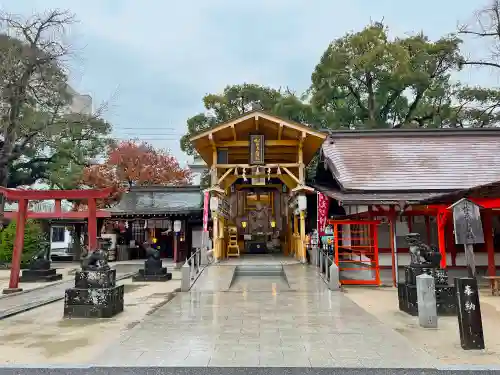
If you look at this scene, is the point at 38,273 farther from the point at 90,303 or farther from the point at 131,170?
the point at 131,170

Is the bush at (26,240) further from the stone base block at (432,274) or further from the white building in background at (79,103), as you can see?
the stone base block at (432,274)

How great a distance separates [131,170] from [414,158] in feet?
77.6

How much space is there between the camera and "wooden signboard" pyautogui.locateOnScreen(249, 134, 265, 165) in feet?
56.5

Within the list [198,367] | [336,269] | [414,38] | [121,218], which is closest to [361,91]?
[414,38]

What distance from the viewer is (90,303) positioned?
26.7ft

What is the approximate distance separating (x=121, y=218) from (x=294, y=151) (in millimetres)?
11540

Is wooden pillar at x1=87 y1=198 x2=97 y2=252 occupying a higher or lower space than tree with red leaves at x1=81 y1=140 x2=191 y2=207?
lower

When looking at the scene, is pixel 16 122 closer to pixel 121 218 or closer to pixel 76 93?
pixel 76 93


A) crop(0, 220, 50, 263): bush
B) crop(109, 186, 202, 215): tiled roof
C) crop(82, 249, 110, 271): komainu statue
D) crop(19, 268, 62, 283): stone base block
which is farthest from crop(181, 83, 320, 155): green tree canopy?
crop(82, 249, 110, 271): komainu statue

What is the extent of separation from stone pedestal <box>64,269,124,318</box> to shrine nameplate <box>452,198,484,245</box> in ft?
22.5

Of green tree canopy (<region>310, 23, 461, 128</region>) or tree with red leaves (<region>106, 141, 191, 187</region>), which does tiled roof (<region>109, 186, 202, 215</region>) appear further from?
green tree canopy (<region>310, 23, 461, 128</region>)

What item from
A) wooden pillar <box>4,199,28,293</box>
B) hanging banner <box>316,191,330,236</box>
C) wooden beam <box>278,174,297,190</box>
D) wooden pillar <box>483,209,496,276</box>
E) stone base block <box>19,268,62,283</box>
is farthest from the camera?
wooden beam <box>278,174,297,190</box>

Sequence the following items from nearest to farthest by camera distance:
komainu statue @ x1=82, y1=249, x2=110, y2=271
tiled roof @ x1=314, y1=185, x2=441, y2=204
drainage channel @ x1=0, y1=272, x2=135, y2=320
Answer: komainu statue @ x1=82, y1=249, x2=110, y2=271 → drainage channel @ x1=0, y1=272, x2=135, y2=320 → tiled roof @ x1=314, y1=185, x2=441, y2=204

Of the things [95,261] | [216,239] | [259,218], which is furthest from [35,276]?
[259,218]
